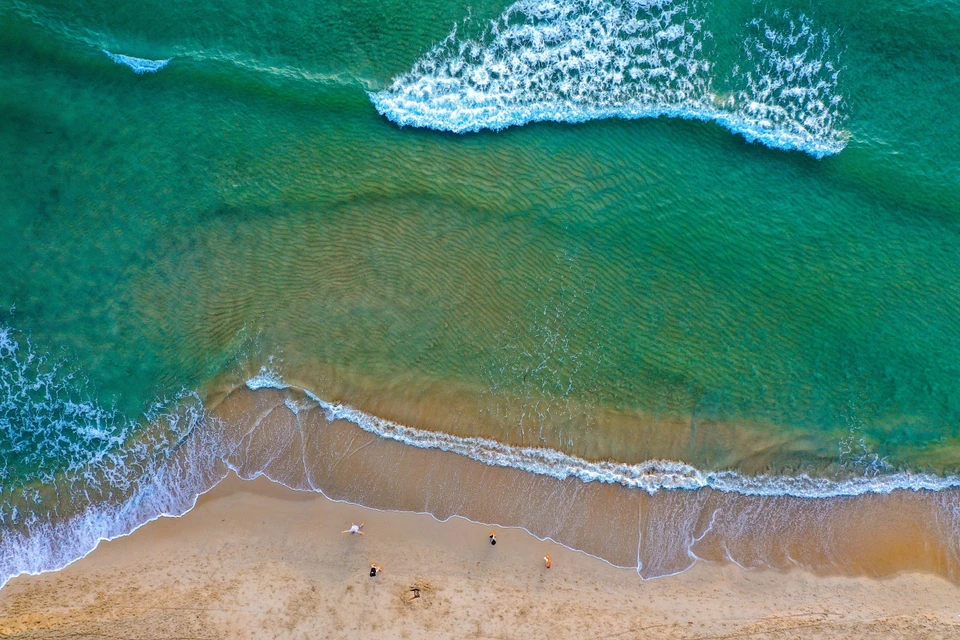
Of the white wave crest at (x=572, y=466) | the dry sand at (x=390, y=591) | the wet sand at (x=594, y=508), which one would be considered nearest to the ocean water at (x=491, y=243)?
the white wave crest at (x=572, y=466)

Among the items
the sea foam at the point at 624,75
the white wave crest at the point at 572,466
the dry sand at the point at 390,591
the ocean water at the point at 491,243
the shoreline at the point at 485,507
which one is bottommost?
the dry sand at the point at 390,591

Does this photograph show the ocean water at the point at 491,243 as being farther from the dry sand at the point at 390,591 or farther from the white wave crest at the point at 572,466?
the dry sand at the point at 390,591

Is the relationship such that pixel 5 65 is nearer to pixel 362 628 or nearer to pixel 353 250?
pixel 353 250

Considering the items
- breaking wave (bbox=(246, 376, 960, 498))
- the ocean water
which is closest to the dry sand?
the ocean water

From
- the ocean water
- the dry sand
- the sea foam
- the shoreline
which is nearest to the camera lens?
the dry sand

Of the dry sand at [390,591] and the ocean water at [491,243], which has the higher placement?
the ocean water at [491,243]

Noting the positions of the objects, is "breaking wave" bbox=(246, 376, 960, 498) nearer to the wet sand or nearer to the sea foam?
the wet sand

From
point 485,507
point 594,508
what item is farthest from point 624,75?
point 485,507
